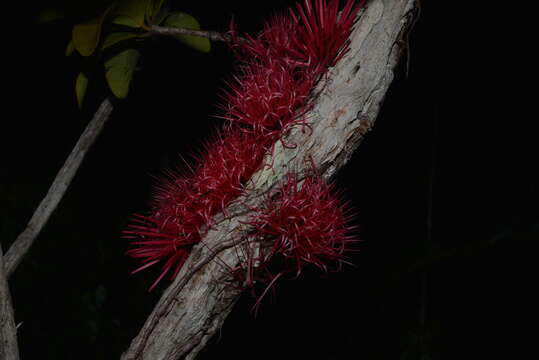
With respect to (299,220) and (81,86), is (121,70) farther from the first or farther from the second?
(299,220)

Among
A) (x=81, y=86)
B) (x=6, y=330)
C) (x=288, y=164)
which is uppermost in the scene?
(x=81, y=86)

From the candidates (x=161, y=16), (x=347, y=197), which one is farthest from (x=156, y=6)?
(x=347, y=197)

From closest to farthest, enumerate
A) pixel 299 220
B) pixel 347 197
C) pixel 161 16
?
pixel 299 220, pixel 161 16, pixel 347 197

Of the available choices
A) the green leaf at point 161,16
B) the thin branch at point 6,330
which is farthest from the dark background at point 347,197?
the thin branch at point 6,330

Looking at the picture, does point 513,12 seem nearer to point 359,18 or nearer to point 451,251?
point 451,251

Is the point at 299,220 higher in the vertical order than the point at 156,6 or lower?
lower

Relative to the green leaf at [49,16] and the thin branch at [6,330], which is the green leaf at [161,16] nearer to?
the green leaf at [49,16]

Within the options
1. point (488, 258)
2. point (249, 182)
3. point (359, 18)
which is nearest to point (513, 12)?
point (488, 258)

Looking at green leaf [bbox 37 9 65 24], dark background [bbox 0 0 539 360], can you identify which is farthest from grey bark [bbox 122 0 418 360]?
dark background [bbox 0 0 539 360]
